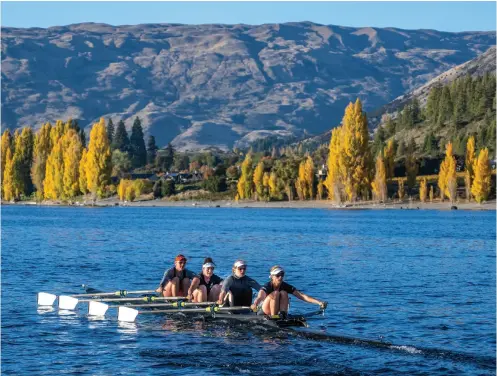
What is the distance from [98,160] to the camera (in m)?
188

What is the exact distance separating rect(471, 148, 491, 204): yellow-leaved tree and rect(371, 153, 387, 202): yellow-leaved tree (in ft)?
55.7

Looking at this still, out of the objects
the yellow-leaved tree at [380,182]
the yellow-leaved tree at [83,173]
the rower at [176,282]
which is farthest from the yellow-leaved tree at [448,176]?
the rower at [176,282]

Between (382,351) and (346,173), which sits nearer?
(382,351)

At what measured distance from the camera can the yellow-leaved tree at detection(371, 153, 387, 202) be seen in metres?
178

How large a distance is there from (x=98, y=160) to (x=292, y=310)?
15279 centimetres

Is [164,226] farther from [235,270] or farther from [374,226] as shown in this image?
[235,270]

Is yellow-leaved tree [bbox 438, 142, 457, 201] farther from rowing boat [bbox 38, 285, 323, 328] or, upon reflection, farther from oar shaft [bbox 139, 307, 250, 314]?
oar shaft [bbox 139, 307, 250, 314]

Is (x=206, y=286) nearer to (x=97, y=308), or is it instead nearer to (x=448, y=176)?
(x=97, y=308)

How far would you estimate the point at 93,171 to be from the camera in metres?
188

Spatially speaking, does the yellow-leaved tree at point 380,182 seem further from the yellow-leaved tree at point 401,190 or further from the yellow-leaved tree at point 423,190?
the yellow-leaved tree at point 423,190

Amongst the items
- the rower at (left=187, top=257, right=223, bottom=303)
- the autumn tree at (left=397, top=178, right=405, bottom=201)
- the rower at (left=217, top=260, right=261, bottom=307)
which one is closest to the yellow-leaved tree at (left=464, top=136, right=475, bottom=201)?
the autumn tree at (left=397, top=178, right=405, bottom=201)

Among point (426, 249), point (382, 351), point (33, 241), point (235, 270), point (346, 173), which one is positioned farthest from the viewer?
point (346, 173)

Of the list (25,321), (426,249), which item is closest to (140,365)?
(25,321)

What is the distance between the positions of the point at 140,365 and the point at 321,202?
562 feet
